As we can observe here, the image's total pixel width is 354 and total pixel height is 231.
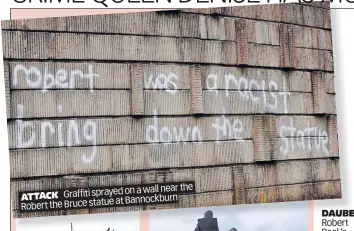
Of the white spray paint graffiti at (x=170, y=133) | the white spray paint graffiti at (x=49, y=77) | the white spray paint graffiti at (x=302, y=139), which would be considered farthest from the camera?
the white spray paint graffiti at (x=302, y=139)

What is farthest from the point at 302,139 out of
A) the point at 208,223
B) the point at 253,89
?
the point at 208,223

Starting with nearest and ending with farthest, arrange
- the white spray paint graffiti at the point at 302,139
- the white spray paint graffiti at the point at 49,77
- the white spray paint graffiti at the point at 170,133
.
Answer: the white spray paint graffiti at the point at 49,77
the white spray paint graffiti at the point at 170,133
the white spray paint graffiti at the point at 302,139

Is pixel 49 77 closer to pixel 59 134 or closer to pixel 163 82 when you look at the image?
pixel 59 134

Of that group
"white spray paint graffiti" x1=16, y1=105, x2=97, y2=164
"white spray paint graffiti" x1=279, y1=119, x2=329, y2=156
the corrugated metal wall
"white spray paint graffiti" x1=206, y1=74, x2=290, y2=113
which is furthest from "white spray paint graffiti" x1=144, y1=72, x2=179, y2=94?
"white spray paint graffiti" x1=279, y1=119, x2=329, y2=156

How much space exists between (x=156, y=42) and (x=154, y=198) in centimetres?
56

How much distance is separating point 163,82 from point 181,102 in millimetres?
98

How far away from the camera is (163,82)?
214 centimetres

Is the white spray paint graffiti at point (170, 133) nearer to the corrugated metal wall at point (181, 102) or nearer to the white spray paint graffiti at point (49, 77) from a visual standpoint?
the corrugated metal wall at point (181, 102)

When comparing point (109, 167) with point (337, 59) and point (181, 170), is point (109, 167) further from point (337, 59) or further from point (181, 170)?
point (337, 59)

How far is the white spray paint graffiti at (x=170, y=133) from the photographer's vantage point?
2.12 metres

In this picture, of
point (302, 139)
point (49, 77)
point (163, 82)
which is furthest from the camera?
point (302, 139)

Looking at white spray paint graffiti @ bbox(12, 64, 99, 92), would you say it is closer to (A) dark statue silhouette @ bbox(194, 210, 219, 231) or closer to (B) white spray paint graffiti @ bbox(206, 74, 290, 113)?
(B) white spray paint graffiti @ bbox(206, 74, 290, 113)

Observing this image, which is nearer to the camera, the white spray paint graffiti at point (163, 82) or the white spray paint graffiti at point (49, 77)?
the white spray paint graffiti at point (49, 77)
